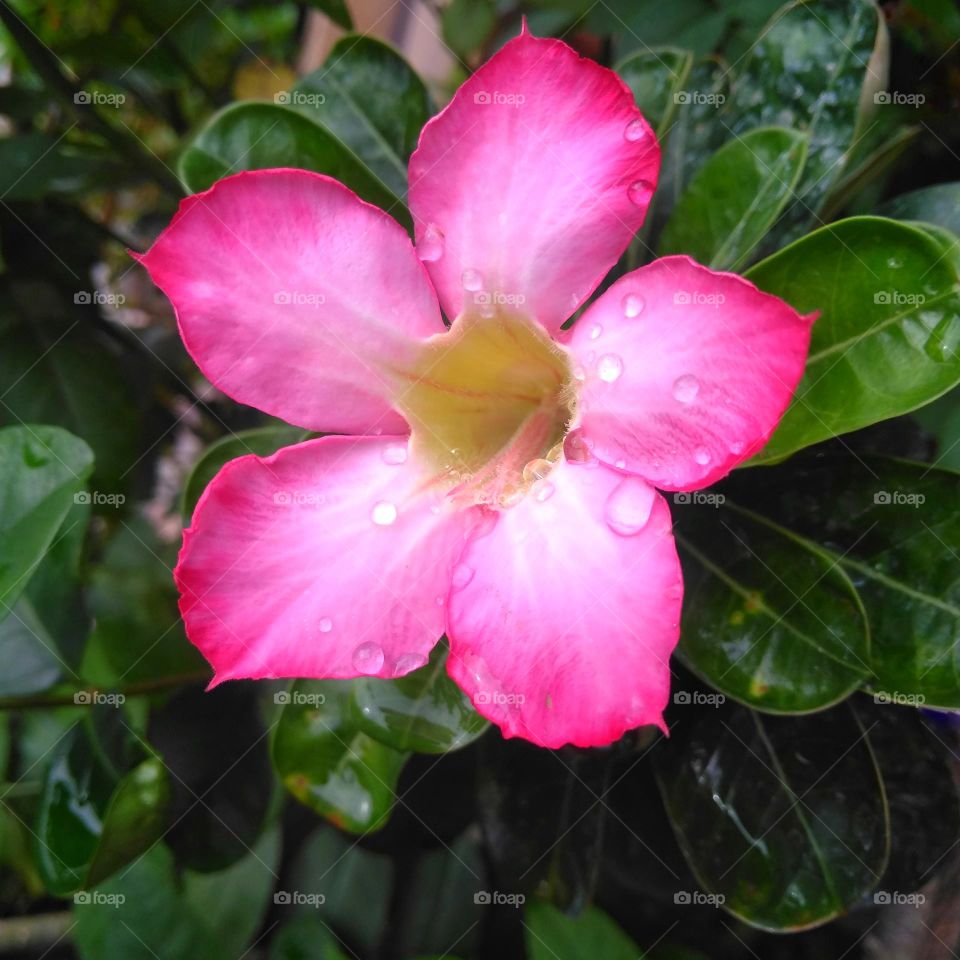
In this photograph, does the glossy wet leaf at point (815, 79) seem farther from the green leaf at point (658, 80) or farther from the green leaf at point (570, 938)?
the green leaf at point (570, 938)

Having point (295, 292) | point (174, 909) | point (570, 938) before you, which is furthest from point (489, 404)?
point (174, 909)

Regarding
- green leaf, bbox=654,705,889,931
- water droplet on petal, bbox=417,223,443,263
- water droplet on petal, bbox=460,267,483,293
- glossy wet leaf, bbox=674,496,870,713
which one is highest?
water droplet on petal, bbox=417,223,443,263

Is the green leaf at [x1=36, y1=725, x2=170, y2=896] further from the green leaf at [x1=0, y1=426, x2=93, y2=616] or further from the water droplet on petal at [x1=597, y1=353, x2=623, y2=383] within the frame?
the water droplet on petal at [x1=597, y1=353, x2=623, y2=383]

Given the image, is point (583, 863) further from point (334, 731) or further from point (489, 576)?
point (489, 576)

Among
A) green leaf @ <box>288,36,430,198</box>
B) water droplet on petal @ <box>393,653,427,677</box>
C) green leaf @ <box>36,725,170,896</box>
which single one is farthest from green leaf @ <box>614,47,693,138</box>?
green leaf @ <box>36,725,170,896</box>

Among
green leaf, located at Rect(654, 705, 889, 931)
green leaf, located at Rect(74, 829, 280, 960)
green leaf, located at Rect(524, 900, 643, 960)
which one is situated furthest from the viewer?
green leaf, located at Rect(74, 829, 280, 960)
